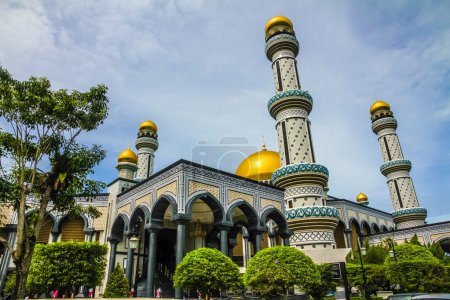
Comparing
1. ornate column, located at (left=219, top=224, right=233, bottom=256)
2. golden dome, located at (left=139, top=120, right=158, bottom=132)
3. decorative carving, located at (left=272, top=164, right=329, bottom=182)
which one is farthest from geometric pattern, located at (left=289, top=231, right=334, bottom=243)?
golden dome, located at (left=139, top=120, right=158, bottom=132)

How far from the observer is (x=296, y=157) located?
2605cm

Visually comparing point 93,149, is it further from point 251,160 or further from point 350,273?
point 251,160

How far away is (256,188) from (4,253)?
17.0 m

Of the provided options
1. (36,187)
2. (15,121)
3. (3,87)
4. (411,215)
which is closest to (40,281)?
(36,187)

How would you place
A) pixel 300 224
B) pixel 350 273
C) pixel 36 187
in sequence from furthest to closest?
pixel 300 224 → pixel 350 273 → pixel 36 187

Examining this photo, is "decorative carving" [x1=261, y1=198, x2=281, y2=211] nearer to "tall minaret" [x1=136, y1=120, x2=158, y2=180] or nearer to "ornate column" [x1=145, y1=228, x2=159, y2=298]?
"ornate column" [x1=145, y1=228, x2=159, y2=298]

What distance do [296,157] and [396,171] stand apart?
1572 cm

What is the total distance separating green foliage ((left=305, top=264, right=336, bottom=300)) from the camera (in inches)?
548

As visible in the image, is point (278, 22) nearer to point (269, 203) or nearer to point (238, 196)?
point (269, 203)

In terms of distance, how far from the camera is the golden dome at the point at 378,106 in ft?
126

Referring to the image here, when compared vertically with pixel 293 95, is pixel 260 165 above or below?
below

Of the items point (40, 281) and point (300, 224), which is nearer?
point (40, 281)

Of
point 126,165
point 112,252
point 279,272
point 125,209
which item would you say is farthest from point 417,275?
point 126,165

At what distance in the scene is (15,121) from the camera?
1257 centimetres
